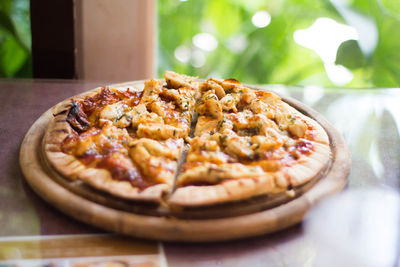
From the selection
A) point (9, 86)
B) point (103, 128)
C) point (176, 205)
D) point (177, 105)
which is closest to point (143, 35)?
point (9, 86)

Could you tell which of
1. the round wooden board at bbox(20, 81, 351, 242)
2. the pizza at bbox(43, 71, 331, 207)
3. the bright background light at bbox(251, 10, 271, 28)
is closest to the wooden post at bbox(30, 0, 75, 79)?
the pizza at bbox(43, 71, 331, 207)

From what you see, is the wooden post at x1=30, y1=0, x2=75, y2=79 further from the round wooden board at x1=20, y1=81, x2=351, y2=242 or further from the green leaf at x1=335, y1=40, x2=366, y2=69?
the green leaf at x1=335, y1=40, x2=366, y2=69

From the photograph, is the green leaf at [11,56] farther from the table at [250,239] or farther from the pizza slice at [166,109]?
the pizza slice at [166,109]

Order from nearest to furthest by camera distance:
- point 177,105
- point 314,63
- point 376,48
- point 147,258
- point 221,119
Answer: point 147,258 → point 221,119 → point 177,105 → point 376,48 → point 314,63

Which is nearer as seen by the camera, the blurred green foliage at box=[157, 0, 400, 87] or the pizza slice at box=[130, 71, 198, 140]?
the pizza slice at box=[130, 71, 198, 140]

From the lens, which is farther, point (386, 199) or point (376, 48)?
point (376, 48)

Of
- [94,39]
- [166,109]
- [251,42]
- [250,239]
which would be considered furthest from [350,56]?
[250,239]

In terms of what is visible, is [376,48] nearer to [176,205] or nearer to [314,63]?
[314,63]
